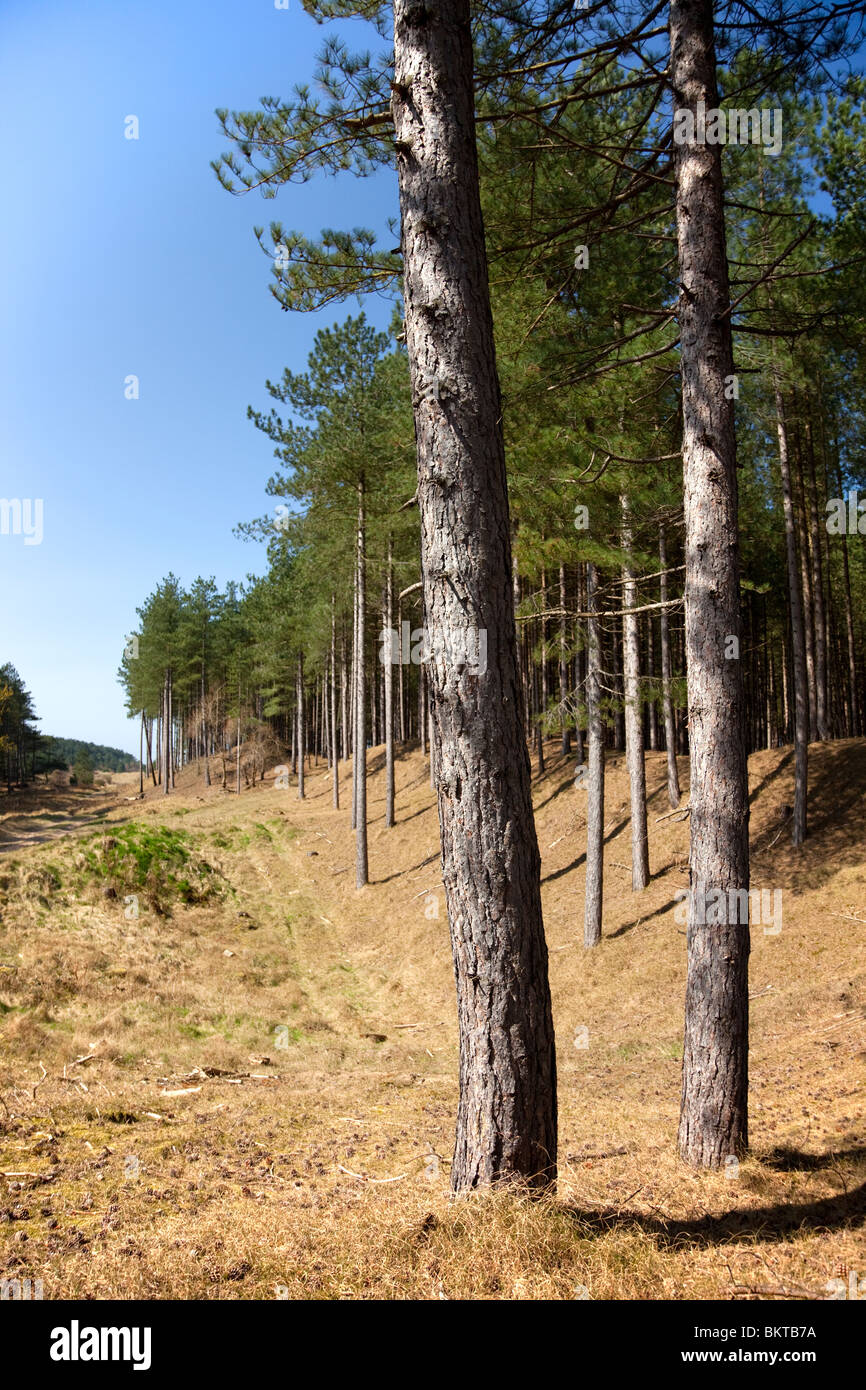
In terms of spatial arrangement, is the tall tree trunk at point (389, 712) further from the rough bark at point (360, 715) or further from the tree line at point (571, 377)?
the tree line at point (571, 377)

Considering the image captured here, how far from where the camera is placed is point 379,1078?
8.59 meters

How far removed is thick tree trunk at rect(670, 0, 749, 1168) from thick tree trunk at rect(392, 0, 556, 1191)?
1.97m

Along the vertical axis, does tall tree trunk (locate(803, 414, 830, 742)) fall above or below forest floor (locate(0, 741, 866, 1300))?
above

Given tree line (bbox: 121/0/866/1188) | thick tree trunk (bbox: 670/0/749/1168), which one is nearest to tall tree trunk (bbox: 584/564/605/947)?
tree line (bbox: 121/0/866/1188)

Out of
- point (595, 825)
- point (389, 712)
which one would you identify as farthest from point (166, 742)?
point (595, 825)

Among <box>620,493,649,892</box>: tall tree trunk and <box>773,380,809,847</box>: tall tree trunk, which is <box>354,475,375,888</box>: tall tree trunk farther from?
<box>773,380,809,847</box>: tall tree trunk

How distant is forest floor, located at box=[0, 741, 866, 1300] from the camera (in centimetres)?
323

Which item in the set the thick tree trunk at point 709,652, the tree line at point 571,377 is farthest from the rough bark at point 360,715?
the thick tree trunk at point 709,652

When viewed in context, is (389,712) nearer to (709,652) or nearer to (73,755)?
(709,652)

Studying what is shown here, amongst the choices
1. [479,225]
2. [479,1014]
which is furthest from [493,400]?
[479,1014]

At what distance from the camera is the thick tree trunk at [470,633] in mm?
3514

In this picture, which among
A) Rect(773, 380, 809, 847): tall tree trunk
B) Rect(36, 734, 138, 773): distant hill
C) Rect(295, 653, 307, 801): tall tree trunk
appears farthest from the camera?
Rect(36, 734, 138, 773): distant hill
